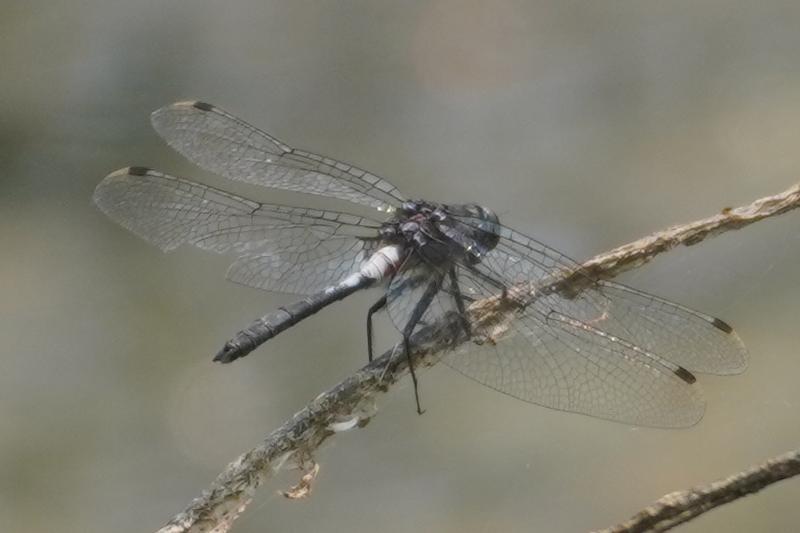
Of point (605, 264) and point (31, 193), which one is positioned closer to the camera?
point (605, 264)

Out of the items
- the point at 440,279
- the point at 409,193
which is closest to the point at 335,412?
the point at 440,279

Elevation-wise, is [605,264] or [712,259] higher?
[605,264]

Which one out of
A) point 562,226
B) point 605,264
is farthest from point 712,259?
point 605,264

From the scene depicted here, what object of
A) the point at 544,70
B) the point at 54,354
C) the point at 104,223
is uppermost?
the point at 544,70

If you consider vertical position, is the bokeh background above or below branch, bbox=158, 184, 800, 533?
below

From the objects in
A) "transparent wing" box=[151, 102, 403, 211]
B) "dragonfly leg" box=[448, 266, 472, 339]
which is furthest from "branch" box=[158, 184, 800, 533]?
"transparent wing" box=[151, 102, 403, 211]

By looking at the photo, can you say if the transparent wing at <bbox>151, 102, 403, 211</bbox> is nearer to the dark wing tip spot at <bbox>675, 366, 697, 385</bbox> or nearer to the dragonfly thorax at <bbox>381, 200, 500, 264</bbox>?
the dragonfly thorax at <bbox>381, 200, 500, 264</bbox>

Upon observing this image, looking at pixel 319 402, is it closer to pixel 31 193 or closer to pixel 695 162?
pixel 695 162
